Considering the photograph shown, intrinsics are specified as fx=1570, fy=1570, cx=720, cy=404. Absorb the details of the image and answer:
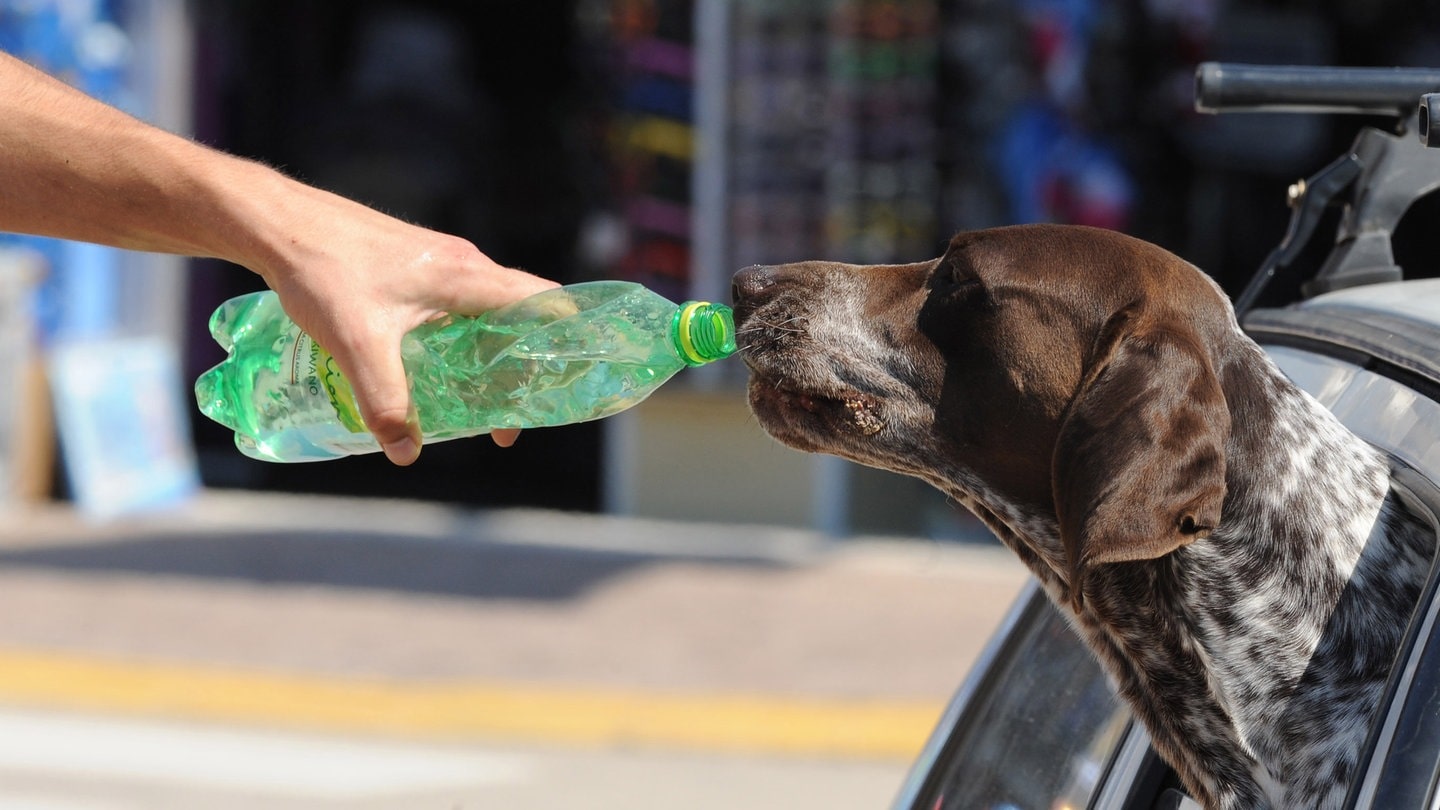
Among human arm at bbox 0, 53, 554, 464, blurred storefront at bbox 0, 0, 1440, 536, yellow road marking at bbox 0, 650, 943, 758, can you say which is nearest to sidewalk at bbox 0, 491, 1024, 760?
yellow road marking at bbox 0, 650, 943, 758

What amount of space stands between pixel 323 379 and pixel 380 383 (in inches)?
15.8

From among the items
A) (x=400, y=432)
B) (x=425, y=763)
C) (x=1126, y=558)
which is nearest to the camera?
(x=400, y=432)

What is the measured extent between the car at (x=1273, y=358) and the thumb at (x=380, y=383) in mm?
1064

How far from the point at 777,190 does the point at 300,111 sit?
3976 millimetres

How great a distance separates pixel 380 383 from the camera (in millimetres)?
1846

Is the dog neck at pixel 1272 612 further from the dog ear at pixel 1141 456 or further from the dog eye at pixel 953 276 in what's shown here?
the dog eye at pixel 953 276

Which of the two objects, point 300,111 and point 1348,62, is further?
point 300,111

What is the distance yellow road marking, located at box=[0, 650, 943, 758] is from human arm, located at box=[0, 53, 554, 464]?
435 centimetres

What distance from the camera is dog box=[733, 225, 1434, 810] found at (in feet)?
6.75

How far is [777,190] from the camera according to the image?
9.07m

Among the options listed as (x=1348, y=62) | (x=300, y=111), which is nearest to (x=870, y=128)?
(x=1348, y=62)

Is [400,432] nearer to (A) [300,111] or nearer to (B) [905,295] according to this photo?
(B) [905,295]

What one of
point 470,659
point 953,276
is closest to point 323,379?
point 953,276

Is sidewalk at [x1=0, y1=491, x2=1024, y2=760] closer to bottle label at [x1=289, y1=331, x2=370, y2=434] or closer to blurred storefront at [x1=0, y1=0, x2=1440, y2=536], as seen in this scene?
blurred storefront at [x1=0, y1=0, x2=1440, y2=536]
